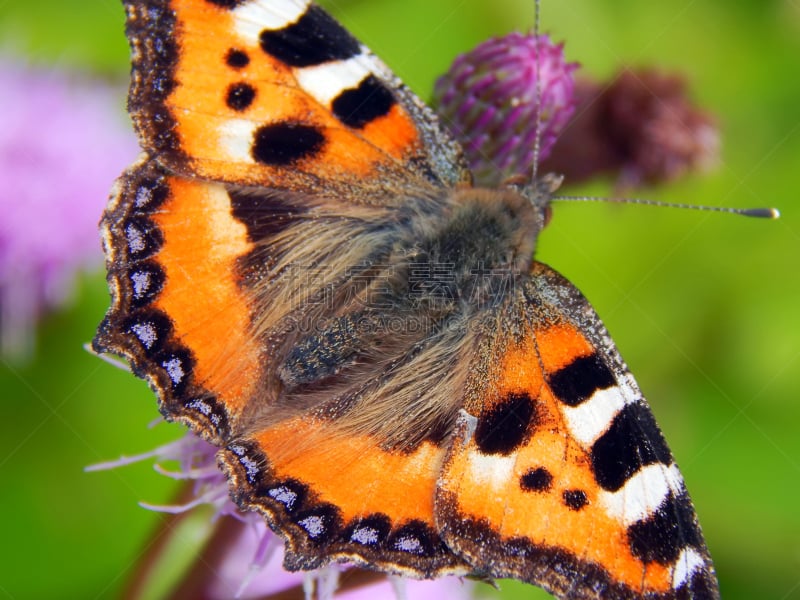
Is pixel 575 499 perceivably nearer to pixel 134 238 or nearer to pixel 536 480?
pixel 536 480

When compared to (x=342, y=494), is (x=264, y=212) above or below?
above

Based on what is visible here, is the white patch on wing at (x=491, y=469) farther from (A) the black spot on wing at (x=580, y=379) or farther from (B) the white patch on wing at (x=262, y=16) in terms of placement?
(B) the white patch on wing at (x=262, y=16)

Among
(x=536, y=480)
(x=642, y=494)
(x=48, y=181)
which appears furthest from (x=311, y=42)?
(x=48, y=181)

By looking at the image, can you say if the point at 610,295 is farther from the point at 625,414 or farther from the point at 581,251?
the point at 625,414

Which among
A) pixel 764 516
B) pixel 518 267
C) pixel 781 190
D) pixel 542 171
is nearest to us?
pixel 518 267

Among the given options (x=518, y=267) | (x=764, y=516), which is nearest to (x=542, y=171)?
(x=518, y=267)

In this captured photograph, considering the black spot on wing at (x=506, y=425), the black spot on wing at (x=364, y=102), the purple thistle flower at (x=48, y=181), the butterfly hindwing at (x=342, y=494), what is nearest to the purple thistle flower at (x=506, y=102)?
the black spot on wing at (x=364, y=102)
